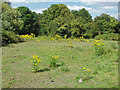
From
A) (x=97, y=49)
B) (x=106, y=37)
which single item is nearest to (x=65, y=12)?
(x=106, y=37)

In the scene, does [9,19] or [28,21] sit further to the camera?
[28,21]

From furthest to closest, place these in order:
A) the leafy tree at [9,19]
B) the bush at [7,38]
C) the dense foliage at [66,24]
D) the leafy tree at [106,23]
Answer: the leafy tree at [106,23]
the dense foliage at [66,24]
the leafy tree at [9,19]
the bush at [7,38]

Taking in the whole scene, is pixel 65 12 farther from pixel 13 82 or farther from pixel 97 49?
pixel 13 82

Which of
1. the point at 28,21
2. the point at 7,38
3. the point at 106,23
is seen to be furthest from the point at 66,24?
the point at 7,38

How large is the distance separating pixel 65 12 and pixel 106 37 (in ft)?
18.7

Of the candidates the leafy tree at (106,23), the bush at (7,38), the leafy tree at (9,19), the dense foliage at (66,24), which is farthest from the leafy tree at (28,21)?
the bush at (7,38)

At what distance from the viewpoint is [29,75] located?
4.75m

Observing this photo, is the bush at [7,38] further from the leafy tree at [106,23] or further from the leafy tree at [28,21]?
the leafy tree at [106,23]

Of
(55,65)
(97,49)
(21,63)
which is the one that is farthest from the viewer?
(97,49)

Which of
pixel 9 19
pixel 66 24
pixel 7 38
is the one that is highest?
pixel 9 19

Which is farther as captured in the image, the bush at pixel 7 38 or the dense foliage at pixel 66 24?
the dense foliage at pixel 66 24

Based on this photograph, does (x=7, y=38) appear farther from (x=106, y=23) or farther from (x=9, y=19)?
(x=106, y=23)

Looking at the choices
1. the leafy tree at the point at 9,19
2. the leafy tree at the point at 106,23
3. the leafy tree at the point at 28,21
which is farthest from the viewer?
the leafy tree at the point at 28,21

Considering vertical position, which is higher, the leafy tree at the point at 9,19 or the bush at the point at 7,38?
the leafy tree at the point at 9,19
